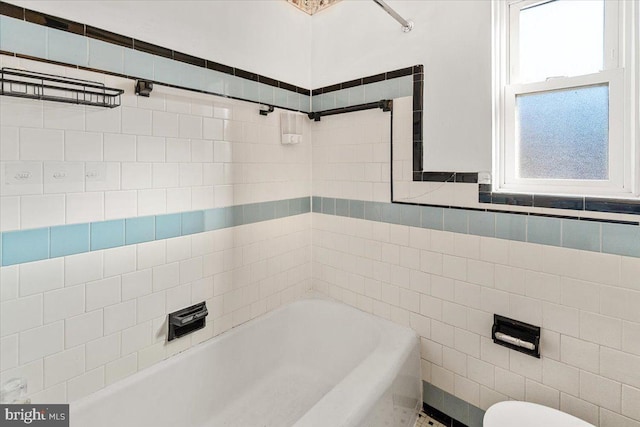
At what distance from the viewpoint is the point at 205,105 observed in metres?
1.67

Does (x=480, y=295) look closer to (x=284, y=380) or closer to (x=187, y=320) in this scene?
(x=284, y=380)

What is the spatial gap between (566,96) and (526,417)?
138 centimetres

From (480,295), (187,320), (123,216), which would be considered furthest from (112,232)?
(480,295)

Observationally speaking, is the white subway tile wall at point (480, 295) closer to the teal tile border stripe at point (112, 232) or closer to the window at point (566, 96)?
the window at point (566, 96)

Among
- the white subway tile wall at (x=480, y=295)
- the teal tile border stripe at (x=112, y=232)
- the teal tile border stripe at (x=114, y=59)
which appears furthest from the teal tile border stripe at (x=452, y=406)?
the teal tile border stripe at (x=114, y=59)

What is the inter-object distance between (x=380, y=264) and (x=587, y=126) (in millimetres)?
1206

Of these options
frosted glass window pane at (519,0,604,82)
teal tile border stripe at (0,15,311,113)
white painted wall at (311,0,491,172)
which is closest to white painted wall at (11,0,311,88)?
teal tile border stripe at (0,15,311,113)

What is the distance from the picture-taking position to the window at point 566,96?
50.3 inches

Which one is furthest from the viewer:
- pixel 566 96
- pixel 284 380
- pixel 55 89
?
pixel 284 380

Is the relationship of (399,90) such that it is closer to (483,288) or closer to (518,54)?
(518,54)

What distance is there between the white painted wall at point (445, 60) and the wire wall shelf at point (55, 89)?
1.41m

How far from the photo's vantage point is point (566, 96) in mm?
1421

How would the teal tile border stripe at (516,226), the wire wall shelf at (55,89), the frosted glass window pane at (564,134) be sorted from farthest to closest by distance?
the frosted glass window pane at (564,134), the teal tile border stripe at (516,226), the wire wall shelf at (55,89)

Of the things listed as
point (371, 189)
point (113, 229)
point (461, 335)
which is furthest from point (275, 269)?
point (461, 335)
